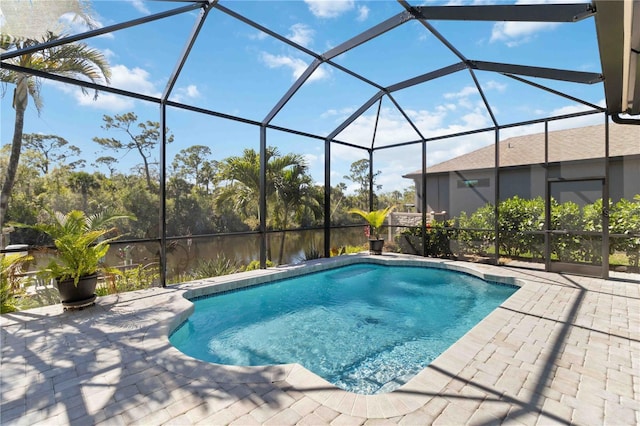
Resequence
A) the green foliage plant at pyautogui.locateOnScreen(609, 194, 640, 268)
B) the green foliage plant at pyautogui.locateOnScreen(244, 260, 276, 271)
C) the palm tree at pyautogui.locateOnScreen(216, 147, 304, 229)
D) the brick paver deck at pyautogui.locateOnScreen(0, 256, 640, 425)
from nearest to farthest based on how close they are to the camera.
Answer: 1. the brick paver deck at pyautogui.locateOnScreen(0, 256, 640, 425)
2. the green foliage plant at pyautogui.locateOnScreen(609, 194, 640, 268)
3. the green foliage plant at pyautogui.locateOnScreen(244, 260, 276, 271)
4. the palm tree at pyautogui.locateOnScreen(216, 147, 304, 229)

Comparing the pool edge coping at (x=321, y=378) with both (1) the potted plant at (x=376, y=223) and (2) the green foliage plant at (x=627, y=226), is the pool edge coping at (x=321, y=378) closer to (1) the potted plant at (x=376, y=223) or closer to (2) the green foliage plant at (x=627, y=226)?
Result: (2) the green foliage plant at (x=627, y=226)

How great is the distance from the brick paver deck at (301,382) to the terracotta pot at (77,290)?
37cm

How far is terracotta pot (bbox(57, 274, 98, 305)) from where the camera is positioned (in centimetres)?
441

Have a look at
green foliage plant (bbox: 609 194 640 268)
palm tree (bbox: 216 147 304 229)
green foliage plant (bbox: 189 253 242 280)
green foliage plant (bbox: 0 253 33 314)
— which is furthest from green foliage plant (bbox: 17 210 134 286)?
green foliage plant (bbox: 609 194 640 268)

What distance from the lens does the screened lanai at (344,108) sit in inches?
187

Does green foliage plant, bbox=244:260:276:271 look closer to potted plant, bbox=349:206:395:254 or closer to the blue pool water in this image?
the blue pool water

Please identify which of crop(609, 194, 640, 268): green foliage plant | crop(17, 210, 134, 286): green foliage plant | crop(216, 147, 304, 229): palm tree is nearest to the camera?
crop(17, 210, 134, 286): green foliage plant

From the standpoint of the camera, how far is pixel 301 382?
2611mm

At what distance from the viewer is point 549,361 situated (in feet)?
9.82

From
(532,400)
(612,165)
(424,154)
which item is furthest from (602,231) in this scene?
(532,400)

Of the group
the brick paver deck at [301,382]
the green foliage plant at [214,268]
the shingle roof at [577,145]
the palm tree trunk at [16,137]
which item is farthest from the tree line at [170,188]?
the brick paver deck at [301,382]

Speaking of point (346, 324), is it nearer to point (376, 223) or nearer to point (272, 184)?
point (376, 223)

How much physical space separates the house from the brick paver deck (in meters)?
3.53

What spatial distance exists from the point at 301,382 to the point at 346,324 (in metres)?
2.36
